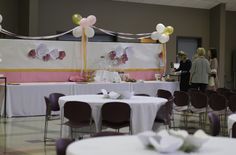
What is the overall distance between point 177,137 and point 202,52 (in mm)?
6742

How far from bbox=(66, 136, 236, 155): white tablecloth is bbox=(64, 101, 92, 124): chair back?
7.37ft

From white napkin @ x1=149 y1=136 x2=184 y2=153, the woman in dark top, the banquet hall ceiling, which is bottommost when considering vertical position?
white napkin @ x1=149 y1=136 x2=184 y2=153

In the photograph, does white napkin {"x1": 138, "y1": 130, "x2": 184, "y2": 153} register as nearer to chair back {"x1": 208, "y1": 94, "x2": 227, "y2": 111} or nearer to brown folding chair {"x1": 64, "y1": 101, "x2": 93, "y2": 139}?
brown folding chair {"x1": 64, "y1": 101, "x2": 93, "y2": 139}

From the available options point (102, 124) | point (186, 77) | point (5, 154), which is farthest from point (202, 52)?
point (5, 154)

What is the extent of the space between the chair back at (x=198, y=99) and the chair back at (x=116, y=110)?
7.64 feet

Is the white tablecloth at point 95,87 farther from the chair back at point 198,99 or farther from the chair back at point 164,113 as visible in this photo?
the chair back at point 164,113

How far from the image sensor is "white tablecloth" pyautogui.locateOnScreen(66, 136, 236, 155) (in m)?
2.72

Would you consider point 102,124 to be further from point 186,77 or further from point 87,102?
point 186,77

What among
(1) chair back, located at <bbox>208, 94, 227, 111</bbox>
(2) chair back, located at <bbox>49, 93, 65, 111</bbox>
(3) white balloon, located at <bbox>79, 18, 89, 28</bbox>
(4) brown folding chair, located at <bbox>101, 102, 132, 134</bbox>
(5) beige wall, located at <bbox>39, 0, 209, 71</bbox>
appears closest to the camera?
(4) brown folding chair, located at <bbox>101, 102, 132, 134</bbox>

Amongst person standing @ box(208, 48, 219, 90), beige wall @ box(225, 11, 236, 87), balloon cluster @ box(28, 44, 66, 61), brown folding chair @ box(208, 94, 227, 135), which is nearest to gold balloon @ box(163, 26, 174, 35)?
person standing @ box(208, 48, 219, 90)

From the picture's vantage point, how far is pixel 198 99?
7.43 m

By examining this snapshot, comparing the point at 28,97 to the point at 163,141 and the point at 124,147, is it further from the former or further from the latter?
the point at 163,141

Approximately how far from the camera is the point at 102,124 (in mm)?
5594

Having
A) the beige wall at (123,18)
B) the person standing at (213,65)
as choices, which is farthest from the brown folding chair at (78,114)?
the beige wall at (123,18)
